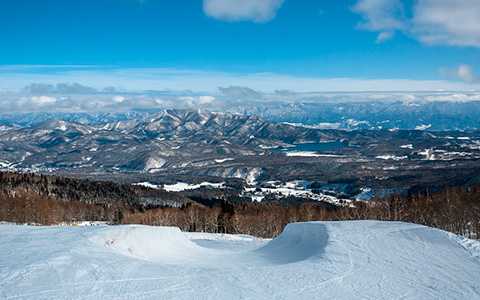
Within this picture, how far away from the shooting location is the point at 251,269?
2380cm

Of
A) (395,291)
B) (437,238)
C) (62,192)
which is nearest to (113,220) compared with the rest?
(62,192)

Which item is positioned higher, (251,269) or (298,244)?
(251,269)

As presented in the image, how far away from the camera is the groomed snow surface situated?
19.6m

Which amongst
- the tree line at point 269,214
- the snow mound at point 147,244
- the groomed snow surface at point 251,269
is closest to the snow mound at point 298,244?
the groomed snow surface at point 251,269

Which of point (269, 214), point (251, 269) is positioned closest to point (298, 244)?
point (251, 269)

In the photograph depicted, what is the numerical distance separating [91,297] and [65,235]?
16.4 m

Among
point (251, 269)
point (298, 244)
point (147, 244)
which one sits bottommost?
point (298, 244)

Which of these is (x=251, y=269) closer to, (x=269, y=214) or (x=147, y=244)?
(x=147, y=244)

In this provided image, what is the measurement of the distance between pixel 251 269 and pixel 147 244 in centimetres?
1130

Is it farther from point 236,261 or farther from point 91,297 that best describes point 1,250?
point 236,261

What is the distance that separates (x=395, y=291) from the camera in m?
20.4

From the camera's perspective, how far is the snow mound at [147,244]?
29.8 m


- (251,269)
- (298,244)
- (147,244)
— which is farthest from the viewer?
(298,244)

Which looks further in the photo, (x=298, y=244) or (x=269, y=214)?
(x=269, y=214)
